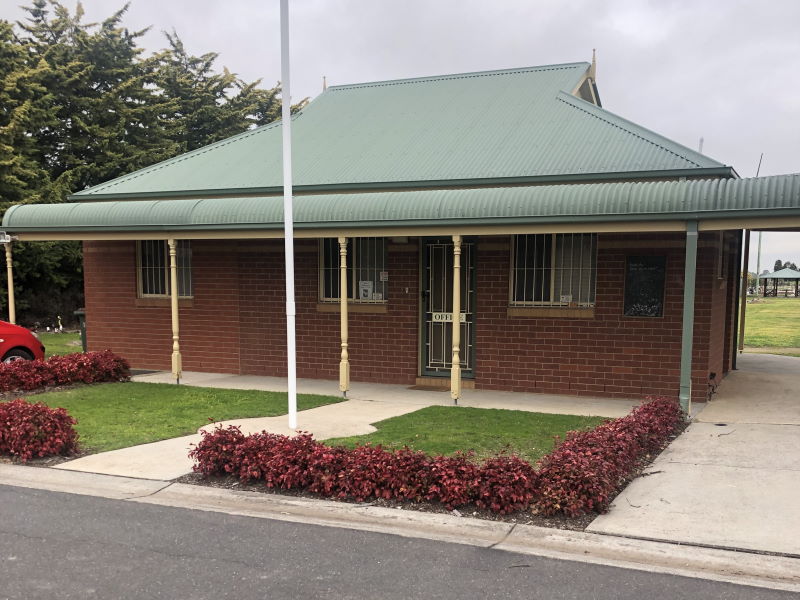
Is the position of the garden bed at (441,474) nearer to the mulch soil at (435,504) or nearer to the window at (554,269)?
the mulch soil at (435,504)

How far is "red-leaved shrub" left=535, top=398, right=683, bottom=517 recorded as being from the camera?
17.4 ft

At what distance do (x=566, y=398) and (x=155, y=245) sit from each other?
335 inches

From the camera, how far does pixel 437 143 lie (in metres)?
12.8

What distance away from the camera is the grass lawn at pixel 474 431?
23.6ft

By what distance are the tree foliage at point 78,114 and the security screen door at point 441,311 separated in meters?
16.0

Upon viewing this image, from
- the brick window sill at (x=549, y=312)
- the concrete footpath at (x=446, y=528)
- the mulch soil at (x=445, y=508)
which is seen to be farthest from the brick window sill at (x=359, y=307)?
the concrete footpath at (x=446, y=528)

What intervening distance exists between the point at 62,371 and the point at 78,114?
20.2 meters

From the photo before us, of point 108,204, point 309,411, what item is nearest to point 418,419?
point 309,411

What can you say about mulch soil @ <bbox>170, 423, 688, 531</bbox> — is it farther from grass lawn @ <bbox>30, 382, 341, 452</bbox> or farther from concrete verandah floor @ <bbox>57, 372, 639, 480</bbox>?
grass lawn @ <bbox>30, 382, 341, 452</bbox>

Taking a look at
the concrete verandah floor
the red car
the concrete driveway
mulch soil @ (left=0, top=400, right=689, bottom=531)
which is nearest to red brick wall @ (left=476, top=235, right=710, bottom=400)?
the concrete verandah floor

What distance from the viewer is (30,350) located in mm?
12055

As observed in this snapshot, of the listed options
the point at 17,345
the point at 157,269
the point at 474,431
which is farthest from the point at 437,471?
the point at 157,269

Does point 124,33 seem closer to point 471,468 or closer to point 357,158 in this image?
point 357,158

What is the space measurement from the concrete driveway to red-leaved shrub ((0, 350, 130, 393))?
9.14m
